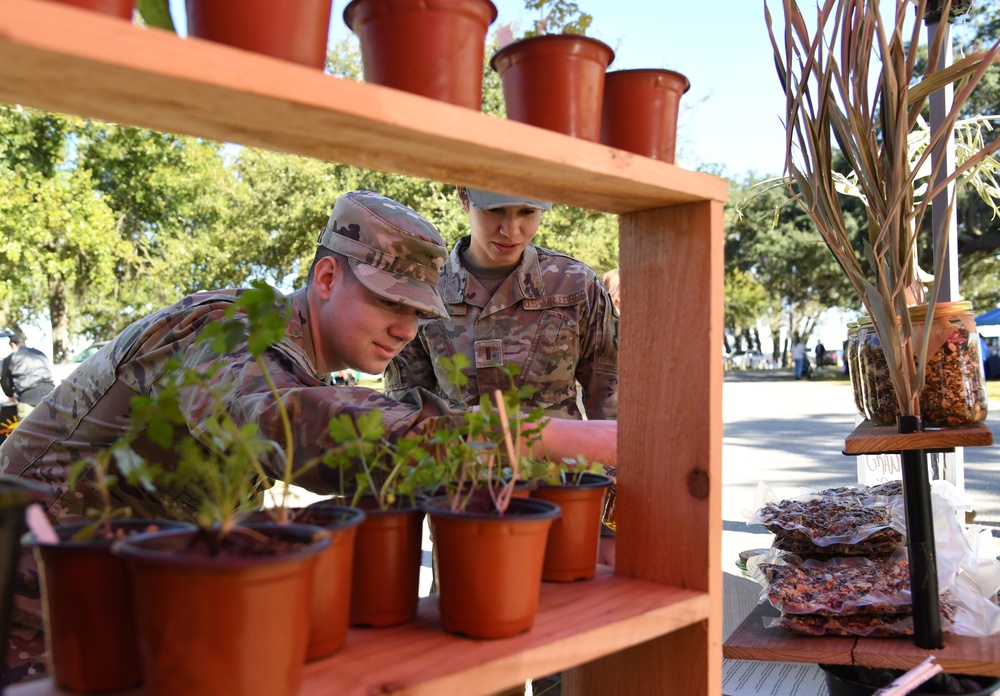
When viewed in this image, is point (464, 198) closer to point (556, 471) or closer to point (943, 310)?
point (943, 310)

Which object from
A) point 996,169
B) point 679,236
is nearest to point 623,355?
point 679,236

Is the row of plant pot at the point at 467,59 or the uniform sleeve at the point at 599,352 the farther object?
the uniform sleeve at the point at 599,352

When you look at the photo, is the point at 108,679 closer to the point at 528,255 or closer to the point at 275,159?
the point at 528,255

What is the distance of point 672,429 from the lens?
1220 millimetres

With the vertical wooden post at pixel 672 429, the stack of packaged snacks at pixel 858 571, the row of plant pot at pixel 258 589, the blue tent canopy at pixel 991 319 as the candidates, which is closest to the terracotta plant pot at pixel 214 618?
the row of plant pot at pixel 258 589

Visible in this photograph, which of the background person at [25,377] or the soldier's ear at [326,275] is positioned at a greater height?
the soldier's ear at [326,275]

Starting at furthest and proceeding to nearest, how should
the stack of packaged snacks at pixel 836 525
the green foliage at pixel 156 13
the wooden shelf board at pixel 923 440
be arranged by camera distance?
1. the stack of packaged snacks at pixel 836 525
2. the wooden shelf board at pixel 923 440
3. the green foliage at pixel 156 13

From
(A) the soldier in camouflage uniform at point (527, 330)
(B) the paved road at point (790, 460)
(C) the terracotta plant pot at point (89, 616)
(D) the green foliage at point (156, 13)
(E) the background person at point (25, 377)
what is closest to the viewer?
(C) the terracotta plant pot at point (89, 616)

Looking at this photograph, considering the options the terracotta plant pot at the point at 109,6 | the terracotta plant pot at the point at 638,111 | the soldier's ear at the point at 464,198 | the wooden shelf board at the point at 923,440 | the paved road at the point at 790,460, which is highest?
the soldier's ear at the point at 464,198

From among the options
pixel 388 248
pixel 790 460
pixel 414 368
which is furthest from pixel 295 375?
pixel 790 460

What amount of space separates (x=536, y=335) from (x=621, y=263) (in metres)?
1.71

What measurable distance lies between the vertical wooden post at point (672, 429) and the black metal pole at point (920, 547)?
0.56 m

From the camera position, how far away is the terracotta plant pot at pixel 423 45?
36.2 inches

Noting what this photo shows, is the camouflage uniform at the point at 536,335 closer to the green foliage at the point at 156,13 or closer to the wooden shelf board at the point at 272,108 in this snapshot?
the wooden shelf board at the point at 272,108
